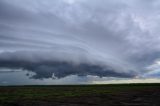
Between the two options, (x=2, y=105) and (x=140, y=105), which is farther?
(x=2, y=105)

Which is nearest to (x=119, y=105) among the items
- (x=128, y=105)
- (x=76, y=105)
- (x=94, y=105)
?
(x=128, y=105)

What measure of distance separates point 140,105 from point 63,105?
17.2 metres

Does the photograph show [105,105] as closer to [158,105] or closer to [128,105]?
[128,105]

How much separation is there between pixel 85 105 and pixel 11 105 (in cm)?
1724

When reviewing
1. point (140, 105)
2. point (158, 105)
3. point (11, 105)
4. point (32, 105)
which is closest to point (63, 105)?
point (32, 105)

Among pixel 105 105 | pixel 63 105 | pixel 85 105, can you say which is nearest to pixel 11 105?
pixel 63 105

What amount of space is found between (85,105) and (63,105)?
5.13 meters

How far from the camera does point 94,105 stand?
53.0 m

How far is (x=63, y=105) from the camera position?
2149 inches

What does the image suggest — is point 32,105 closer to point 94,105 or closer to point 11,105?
point 11,105

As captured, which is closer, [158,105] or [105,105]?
[158,105]

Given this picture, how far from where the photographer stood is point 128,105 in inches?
2046

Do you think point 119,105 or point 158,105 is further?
point 119,105

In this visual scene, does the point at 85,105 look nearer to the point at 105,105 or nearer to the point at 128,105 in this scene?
the point at 105,105
